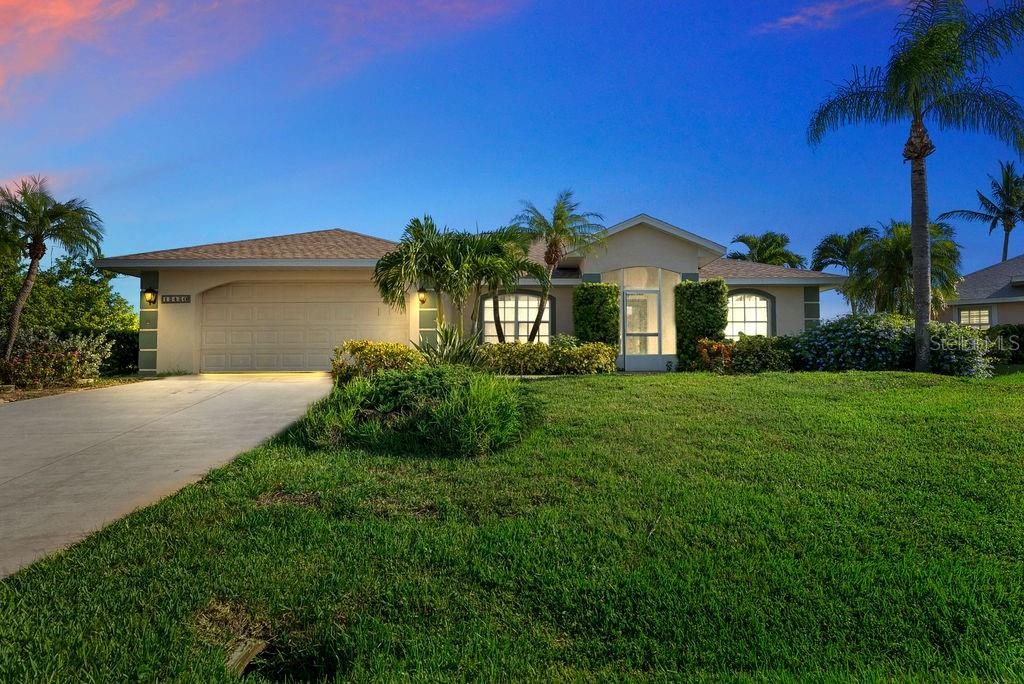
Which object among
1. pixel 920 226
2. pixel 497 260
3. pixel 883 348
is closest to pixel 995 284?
pixel 920 226

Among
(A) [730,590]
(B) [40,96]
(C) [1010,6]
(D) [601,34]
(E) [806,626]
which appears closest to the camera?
(E) [806,626]

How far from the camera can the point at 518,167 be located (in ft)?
49.9

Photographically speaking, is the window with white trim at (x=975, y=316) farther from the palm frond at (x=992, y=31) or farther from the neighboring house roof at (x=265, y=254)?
the neighboring house roof at (x=265, y=254)

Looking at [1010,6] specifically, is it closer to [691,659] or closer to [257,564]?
[691,659]

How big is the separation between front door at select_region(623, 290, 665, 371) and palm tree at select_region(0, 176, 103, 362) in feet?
A: 49.0

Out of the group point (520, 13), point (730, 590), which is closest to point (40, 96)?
point (520, 13)

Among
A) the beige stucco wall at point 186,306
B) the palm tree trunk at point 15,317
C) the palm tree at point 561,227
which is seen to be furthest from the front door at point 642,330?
the palm tree trunk at point 15,317

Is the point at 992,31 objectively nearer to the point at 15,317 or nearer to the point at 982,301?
the point at 982,301

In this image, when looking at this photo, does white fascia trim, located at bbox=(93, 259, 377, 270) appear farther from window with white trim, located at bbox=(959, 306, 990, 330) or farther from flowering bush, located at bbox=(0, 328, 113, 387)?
window with white trim, located at bbox=(959, 306, 990, 330)

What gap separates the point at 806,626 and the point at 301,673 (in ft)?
8.52

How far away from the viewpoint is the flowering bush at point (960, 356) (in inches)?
472

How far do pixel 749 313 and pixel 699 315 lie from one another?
354 centimetres

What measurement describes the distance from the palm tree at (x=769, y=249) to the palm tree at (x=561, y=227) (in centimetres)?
1948

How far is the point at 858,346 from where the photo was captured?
1293cm
